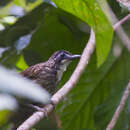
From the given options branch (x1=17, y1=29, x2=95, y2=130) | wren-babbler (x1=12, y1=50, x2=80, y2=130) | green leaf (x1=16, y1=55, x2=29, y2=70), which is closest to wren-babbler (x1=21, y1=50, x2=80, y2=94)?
wren-babbler (x1=12, y1=50, x2=80, y2=130)

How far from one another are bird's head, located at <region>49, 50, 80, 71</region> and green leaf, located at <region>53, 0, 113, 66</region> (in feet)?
1.74

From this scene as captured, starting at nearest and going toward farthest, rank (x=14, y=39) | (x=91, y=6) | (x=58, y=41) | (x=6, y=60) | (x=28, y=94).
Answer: (x=28, y=94), (x=91, y=6), (x=6, y=60), (x=14, y=39), (x=58, y=41)

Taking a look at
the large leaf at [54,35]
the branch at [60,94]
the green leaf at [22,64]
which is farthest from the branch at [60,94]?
the green leaf at [22,64]

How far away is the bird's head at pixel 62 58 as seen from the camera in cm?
301

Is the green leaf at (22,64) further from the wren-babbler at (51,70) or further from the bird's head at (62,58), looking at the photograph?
the bird's head at (62,58)

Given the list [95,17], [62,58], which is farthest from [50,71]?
[95,17]

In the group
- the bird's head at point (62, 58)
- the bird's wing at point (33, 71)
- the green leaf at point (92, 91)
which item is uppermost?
the bird's wing at point (33, 71)

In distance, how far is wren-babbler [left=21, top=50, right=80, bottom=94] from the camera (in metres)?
2.96

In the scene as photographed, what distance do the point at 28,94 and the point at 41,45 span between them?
2293 mm

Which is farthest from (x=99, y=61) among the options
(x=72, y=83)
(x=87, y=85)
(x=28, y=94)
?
(x=28, y=94)

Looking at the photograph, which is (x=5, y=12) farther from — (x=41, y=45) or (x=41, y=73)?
(x=41, y=73)

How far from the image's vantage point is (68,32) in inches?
116

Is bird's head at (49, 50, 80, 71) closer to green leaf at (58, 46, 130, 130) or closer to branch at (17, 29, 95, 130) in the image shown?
green leaf at (58, 46, 130, 130)

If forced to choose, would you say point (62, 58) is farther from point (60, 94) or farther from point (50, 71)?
point (60, 94)
